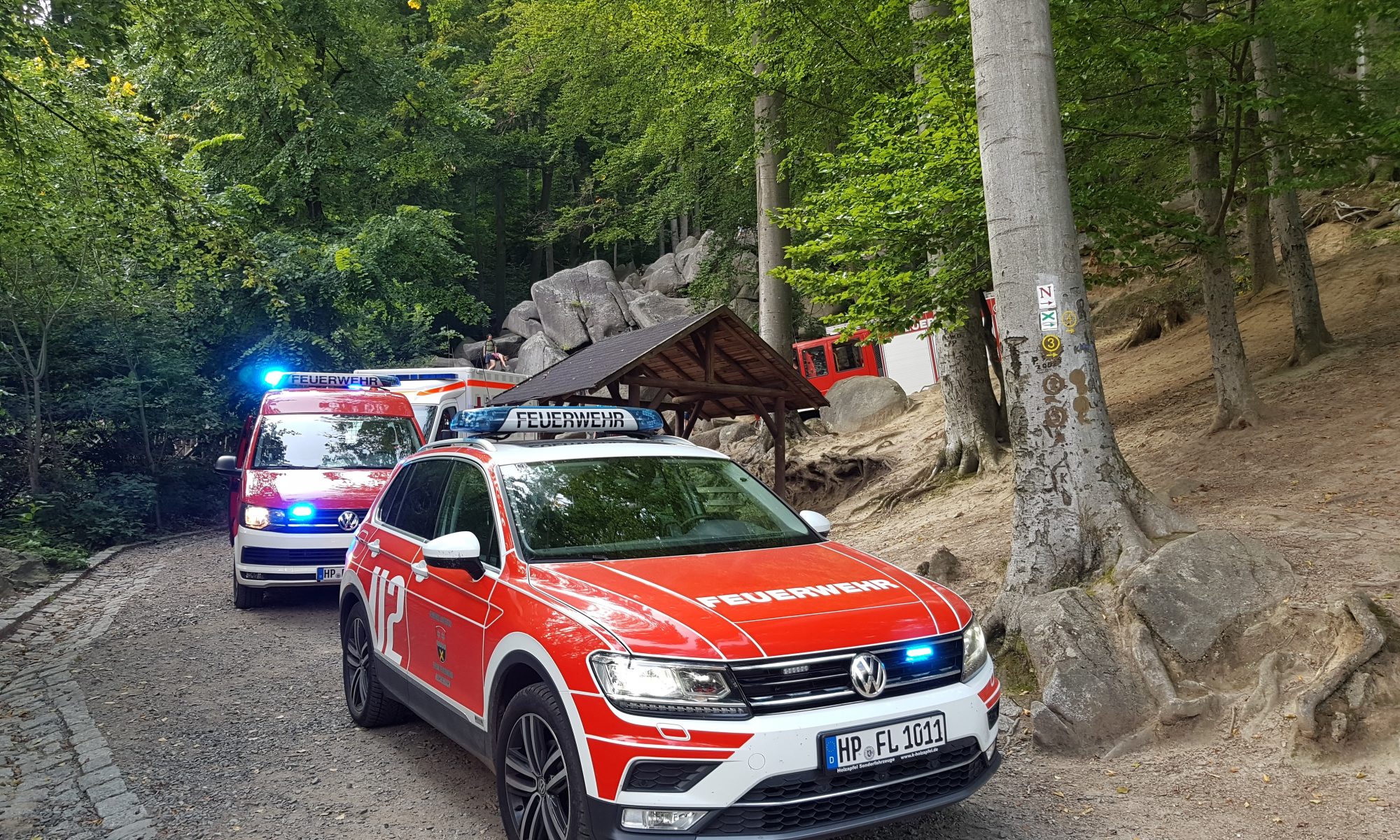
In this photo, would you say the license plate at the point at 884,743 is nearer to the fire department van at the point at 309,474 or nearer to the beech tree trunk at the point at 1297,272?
the fire department van at the point at 309,474

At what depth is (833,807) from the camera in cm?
338

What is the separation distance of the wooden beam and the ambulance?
19.2 ft

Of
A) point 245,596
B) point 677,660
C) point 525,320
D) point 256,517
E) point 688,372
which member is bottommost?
point 245,596

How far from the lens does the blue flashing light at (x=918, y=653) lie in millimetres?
3678

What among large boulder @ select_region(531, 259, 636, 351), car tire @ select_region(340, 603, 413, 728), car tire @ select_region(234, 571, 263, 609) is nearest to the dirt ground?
car tire @ select_region(340, 603, 413, 728)

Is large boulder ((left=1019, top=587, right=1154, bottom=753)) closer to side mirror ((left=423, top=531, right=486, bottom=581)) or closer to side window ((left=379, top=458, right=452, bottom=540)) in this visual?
side mirror ((left=423, top=531, right=486, bottom=581))

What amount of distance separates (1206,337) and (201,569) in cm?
1585

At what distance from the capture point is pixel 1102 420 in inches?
250

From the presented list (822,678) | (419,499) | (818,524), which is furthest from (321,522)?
(822,678)

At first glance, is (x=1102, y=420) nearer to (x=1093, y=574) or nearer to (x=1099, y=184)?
(x=1093, y=574)

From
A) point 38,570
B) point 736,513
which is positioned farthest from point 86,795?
point 38,570

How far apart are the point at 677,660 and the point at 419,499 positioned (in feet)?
9.27

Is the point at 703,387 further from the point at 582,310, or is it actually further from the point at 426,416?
the point at 582,310

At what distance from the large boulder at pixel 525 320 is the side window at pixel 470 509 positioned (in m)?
35.3
